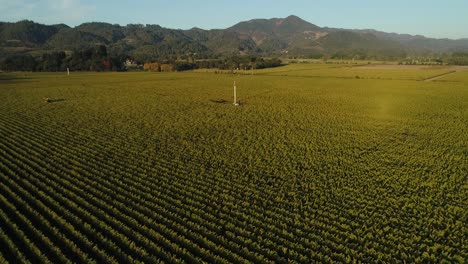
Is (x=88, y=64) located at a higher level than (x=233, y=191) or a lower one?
higher

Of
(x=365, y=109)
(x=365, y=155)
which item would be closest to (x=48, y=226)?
(x=365, y=155)

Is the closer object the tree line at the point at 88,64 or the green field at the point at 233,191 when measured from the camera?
the green field at the point at 233,191

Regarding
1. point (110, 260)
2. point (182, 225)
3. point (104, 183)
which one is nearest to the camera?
point (110, 260)

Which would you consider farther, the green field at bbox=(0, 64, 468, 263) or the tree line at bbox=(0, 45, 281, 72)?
the tree line at bbox=(0, 45, 281, 72)

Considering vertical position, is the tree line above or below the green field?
above

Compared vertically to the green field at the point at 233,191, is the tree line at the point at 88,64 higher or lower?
higher

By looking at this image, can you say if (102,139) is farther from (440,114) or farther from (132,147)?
(440,114)

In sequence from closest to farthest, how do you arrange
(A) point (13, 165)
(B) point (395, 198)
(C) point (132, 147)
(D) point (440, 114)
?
(B) point (395, 198), (A) point (13, 165), (C) point (132, 147), (D) point (440, 114)

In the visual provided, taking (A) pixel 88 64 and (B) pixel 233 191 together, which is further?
(A) pixel 88 64
